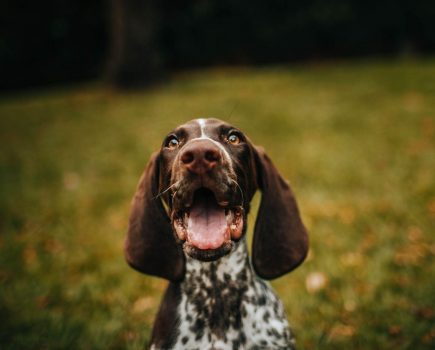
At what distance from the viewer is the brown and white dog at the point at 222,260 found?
2.50 metres

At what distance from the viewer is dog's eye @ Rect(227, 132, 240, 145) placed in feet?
8.34

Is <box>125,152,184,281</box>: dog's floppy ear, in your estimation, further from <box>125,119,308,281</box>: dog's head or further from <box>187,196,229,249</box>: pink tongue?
<box>187,196,229,249</box>: pink tongue

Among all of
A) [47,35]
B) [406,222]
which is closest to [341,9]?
[47,35]

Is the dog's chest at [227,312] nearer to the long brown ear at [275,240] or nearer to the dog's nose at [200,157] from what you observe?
the long brown ear at [275,240]

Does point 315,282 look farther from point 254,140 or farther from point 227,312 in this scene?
point 254,140

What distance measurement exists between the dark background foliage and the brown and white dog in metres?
19.8

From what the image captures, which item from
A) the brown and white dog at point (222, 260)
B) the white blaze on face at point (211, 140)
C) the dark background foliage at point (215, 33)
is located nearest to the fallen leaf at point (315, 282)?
the brown and white dog at point (222, 260)

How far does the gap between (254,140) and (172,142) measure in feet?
21.1

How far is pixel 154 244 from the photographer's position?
261 cm

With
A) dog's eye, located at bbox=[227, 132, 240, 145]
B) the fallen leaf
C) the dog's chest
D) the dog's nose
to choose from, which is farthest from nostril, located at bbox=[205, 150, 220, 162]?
the fallen leaf

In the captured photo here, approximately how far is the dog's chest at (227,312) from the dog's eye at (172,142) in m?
0.72

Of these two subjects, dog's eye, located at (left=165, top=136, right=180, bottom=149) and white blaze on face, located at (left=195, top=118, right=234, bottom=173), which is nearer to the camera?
white blaze on face, located at (left=195, top=118, right=234, bottom=173)

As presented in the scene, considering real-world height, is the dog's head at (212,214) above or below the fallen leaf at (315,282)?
above

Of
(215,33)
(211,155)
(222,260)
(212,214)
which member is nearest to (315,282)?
(222,260)
